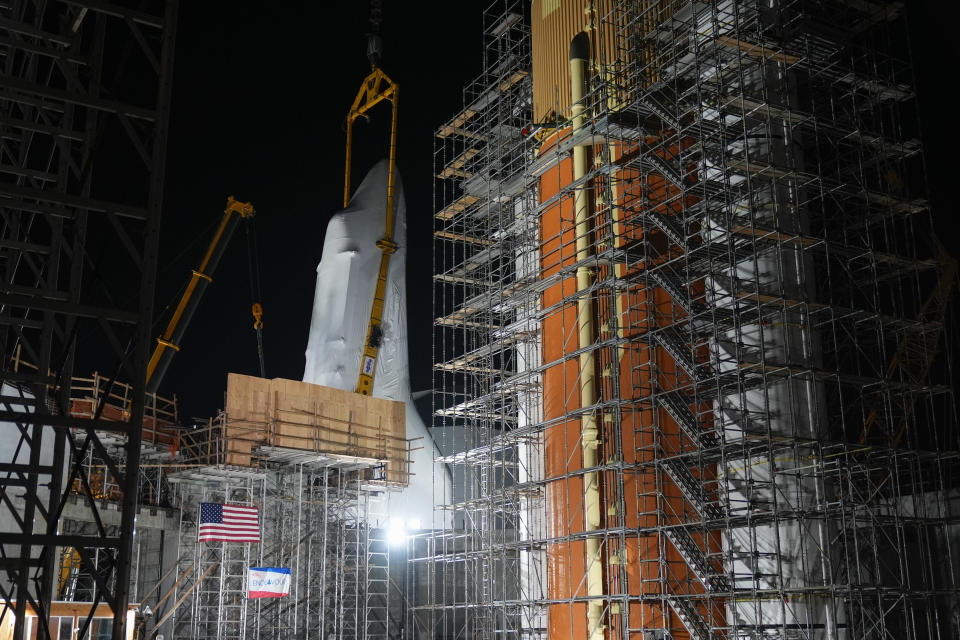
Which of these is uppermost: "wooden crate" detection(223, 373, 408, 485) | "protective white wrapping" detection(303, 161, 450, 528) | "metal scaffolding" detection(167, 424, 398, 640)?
"protective white wrapping" detection(303, 161, 450, 528)

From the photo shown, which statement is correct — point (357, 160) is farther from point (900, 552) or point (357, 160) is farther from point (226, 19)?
point (900, 552)

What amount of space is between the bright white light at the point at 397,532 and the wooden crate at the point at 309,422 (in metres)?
4.21

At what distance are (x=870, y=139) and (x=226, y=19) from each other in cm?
3818

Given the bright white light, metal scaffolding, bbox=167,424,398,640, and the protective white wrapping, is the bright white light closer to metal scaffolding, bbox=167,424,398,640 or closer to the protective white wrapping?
the protective white wrapping

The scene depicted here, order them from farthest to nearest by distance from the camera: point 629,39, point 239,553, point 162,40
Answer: point 239,553 → point 629,39 → point 162,40

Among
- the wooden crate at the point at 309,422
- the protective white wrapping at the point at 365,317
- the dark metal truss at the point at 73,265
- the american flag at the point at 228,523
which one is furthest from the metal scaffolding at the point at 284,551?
the dark metal truss at the point at 73,265

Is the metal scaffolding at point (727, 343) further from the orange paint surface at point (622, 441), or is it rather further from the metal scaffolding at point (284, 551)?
the metal scaffolding at point (284, 551)

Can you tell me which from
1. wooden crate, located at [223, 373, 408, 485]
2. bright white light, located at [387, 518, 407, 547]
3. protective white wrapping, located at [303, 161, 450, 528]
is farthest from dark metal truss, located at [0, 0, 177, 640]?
protective white wrapping, located at [303, 161, 450, 528]

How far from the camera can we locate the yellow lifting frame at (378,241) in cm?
4519

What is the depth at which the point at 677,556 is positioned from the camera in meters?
24.2

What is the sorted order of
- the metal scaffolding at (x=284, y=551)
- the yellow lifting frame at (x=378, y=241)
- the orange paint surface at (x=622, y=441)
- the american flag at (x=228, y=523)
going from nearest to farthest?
1. the orange paint surface at (x=622, y=441)
2. the american flag at (x=228, y=523)
3. the metal scaffolding at (x=284, y=551)
4. the yellow lifting frame at (x=378, y=241)

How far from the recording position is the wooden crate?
1369 inches

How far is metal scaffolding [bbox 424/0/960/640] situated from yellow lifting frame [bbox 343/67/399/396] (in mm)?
15051

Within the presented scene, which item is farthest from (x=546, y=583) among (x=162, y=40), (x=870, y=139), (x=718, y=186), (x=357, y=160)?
(x=357, y=160)
